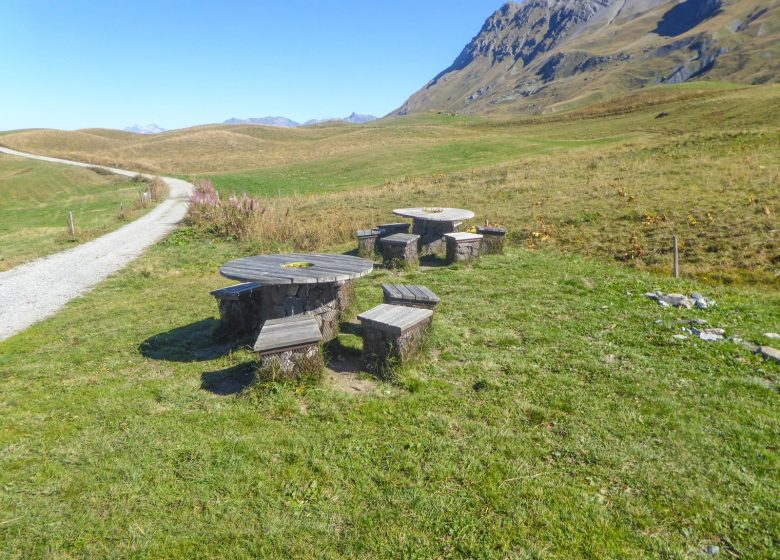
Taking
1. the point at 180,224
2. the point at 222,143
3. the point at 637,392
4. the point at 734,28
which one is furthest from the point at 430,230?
the point at 734,28

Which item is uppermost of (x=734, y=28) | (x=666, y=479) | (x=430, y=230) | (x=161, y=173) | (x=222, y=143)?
(x=734, y=28)

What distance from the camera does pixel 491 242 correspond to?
11.5 metres

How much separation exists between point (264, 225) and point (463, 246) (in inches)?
273

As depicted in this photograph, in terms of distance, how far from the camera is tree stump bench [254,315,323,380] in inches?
196

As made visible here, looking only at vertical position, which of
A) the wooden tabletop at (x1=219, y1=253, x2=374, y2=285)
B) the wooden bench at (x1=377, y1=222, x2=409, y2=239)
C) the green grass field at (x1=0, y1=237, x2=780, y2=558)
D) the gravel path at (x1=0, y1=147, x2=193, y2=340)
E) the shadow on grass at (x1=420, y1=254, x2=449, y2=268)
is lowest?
the green grass field at (x1=0, y1=237, x2=780, y2=558)

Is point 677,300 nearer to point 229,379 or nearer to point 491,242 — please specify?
point 491,242

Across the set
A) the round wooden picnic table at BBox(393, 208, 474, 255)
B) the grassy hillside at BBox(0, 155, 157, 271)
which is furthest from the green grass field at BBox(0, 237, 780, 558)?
the grassy hillside at BBox(0, 155, 157, 271)

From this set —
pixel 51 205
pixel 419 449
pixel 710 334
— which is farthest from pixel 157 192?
pixel 710 334

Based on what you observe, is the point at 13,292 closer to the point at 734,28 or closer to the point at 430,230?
the point at 430,230

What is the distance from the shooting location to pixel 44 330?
7672mm

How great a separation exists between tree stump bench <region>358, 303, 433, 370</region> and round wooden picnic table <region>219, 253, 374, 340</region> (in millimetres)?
682

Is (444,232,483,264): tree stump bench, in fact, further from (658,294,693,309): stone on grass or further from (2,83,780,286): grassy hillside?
(658,294,693,309): stone on grass

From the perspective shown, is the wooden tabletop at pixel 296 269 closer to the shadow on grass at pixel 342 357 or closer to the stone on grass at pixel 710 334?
the shadow on grass at pixel 342 357

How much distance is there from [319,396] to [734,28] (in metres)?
241
